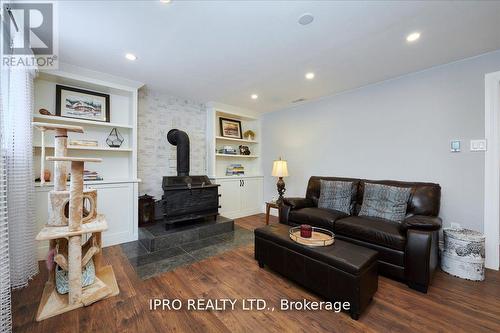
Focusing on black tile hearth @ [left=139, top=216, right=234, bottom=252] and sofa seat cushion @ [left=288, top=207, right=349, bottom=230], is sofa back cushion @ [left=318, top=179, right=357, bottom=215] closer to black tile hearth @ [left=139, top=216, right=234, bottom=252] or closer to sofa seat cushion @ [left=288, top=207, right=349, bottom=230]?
sofa seat cushion @ [left=288, top=207, right=349, bottom=230]

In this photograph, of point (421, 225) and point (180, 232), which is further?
point (180, 232)

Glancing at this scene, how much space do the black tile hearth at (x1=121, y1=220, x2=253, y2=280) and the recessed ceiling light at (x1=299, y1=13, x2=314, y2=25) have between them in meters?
2.73

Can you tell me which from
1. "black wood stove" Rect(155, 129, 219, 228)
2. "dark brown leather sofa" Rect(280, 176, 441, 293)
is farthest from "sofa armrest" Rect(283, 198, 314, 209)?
"black wood stove" Rect(155, 129, 219, 228)

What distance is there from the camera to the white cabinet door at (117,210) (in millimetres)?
2786

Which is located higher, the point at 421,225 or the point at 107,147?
the point at 107,147

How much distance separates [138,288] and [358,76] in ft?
12.0

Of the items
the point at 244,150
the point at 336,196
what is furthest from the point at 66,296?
the point at 244,150

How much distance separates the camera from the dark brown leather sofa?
1866mm

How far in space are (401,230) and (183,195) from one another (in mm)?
2836

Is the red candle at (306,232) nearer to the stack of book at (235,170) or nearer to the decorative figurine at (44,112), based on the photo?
the stack of book at (235,170)

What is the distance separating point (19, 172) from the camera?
6.24ft

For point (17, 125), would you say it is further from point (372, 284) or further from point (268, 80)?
point (372, 284)

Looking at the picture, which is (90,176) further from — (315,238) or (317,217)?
(317,217)

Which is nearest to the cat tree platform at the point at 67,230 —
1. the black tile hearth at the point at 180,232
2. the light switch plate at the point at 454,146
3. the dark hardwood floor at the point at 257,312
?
the dark hardwood floor at the point at 257,312
